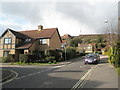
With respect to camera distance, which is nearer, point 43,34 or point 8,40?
point 8,40

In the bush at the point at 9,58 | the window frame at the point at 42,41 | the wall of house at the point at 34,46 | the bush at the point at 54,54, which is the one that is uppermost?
the window frame at the point at 42,41

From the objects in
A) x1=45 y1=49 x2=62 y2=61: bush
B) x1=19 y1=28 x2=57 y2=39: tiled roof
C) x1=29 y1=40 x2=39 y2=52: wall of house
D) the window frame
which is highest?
x1=19 y1=28 x2=57 y2=39: tiled roof

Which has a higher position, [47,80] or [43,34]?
[43,34]

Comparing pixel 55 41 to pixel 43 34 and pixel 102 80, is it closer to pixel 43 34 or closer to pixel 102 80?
pixel 43 34

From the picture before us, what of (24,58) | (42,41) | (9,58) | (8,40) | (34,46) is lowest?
(9,58)

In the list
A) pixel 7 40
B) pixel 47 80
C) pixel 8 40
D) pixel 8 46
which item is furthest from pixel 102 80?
pixel 7 40

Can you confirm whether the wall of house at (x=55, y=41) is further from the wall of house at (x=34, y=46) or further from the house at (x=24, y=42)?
the wall of house at (x=34, y=46)

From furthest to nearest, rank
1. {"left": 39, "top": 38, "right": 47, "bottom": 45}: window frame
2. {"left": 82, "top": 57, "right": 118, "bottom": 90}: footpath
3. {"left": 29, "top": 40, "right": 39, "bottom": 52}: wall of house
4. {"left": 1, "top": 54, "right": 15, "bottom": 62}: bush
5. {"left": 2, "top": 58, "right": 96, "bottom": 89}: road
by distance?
{"left": 39, "top": 38, "right": 47, "bottom": 45}: window frame, {"left": 29, "top": 40, "right": 39, "bottom": 52}: wall of house, {"left": 1, "top": 54, "right": 15, "bottom": 62}: bush, {"left": 2, "top": 58, "right": 96, "bottom": 89}: road, {"left": 82, "top": 57, "right": 118, "bottom": 90}: footpath

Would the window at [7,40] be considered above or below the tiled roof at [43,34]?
below

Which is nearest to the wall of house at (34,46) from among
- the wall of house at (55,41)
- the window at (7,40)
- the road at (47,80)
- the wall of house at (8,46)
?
the wall of house at (55,41)

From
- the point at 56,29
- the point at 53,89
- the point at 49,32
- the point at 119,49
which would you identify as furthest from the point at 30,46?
the point at 53,89

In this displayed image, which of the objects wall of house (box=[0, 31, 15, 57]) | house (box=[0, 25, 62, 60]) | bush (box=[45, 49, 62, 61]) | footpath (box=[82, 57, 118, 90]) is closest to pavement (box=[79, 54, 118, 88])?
footpath (box=[82, 57, 118, 90])

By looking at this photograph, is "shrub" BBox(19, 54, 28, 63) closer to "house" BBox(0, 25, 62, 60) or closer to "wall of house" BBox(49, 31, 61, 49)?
"house" BBox(0, 25, 62, 60)

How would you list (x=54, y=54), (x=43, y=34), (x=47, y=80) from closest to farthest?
(x=47, y=80)
(x=54, y=54)
(x=43, y=34)
